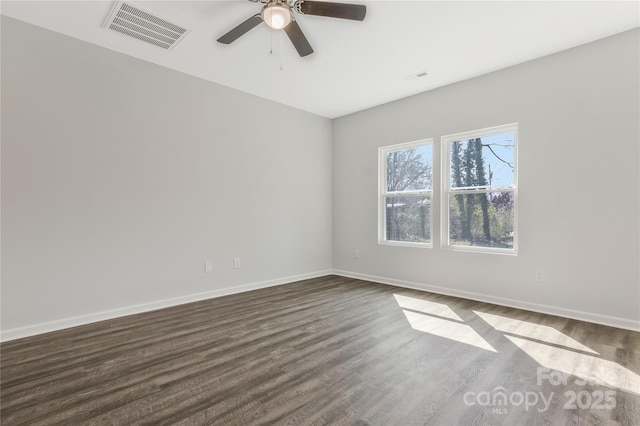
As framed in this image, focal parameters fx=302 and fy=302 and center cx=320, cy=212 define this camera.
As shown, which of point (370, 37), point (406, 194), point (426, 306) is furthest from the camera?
point (406, 194)

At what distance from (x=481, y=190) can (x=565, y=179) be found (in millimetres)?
875

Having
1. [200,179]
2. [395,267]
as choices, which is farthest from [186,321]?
[395,267]

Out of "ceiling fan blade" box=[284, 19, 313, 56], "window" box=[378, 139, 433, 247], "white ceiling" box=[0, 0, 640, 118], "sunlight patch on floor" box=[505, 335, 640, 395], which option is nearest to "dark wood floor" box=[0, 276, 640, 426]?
"sunlight patch on floor" box=[505, 335, 640, 395]

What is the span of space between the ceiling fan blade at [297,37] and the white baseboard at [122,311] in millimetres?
3103

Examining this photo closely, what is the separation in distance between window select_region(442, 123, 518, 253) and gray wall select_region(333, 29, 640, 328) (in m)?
0.12

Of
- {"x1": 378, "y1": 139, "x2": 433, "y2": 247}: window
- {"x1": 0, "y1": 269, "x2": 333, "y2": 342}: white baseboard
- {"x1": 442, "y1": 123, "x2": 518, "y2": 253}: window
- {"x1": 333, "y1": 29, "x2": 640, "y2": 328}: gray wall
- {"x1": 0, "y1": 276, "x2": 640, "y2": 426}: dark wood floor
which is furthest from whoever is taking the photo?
{"x1": 378, "y1": 139, "x2": 433, "y2": 247}: window

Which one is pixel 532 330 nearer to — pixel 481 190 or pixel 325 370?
pixel 481 190

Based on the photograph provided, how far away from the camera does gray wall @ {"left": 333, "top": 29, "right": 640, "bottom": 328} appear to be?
2920 millimetres

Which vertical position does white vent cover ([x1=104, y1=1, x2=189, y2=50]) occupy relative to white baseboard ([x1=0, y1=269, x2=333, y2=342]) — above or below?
above

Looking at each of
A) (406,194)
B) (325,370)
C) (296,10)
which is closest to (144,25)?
(296,10)

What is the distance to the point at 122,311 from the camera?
3.29m

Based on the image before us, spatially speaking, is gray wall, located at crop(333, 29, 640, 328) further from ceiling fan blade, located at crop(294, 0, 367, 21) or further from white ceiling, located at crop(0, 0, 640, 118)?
ceiling fan blade, located at crop(294, 0, 367, 21)

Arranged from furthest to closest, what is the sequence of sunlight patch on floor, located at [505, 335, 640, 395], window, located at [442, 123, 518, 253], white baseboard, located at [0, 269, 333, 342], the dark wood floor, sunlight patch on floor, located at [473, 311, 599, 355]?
window, located at [442, 123, 518, 253] → white baseboard, located at [0, 269, 333, 342] → sunlight patch on floor, located at [473, 311, 599, 355] → sunlight patch on floor, located at [505, 335, 640, 395] → the dark wood floor

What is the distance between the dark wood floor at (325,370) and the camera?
167 cm
